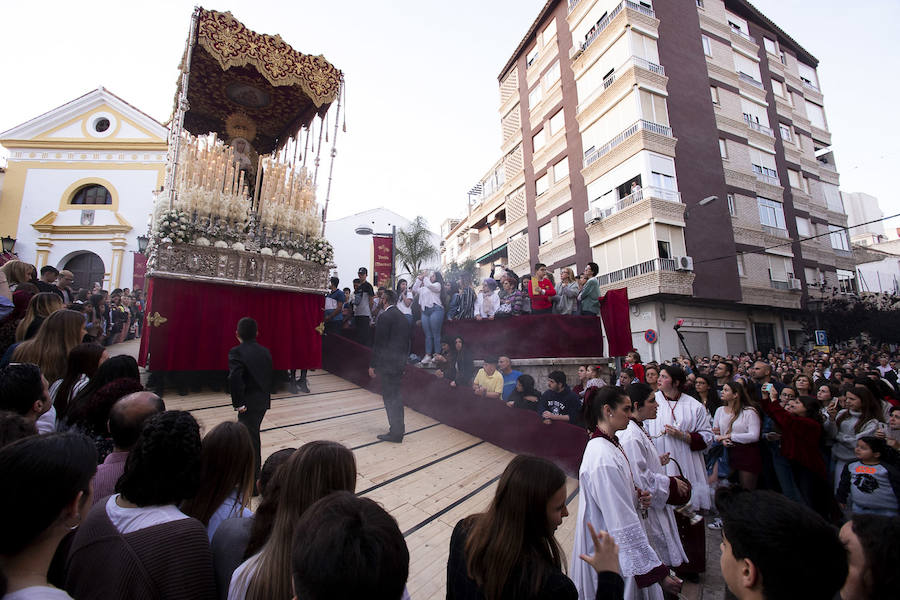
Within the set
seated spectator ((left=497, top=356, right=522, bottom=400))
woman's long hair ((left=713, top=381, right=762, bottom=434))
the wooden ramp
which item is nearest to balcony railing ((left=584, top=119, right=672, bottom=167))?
seated spectator ((left=497, top=356, right=522, bottom=400))

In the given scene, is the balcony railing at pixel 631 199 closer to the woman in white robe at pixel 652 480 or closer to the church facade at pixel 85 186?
the woman in white robe at pixel 652 480

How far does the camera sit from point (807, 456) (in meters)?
4.80

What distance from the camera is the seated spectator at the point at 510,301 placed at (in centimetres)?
856

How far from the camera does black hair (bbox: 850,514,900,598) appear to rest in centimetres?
144

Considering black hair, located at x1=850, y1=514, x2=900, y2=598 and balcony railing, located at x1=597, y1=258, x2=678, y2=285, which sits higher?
balcony railing, located at x1=597, y1=258, x2=678, y2=285

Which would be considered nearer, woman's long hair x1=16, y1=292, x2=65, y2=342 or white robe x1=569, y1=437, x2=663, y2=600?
white robe x1=569, y1=437, x2=663, y2=600

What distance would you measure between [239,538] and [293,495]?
11.9 inches

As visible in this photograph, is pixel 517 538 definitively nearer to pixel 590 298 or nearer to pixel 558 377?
pixel 558 377

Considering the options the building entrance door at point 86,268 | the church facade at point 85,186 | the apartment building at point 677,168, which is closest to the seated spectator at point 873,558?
the apartment building at point 677,168

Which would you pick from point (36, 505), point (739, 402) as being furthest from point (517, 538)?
point (739, 402)

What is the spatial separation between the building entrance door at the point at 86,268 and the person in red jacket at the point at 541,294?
19.3 metres

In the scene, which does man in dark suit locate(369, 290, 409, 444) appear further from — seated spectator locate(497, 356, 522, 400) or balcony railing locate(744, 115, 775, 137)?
balcony railing locate(744, 115, 775, 137)

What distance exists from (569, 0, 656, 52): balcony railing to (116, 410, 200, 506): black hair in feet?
79.2

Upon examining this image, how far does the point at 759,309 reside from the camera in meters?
20.9
